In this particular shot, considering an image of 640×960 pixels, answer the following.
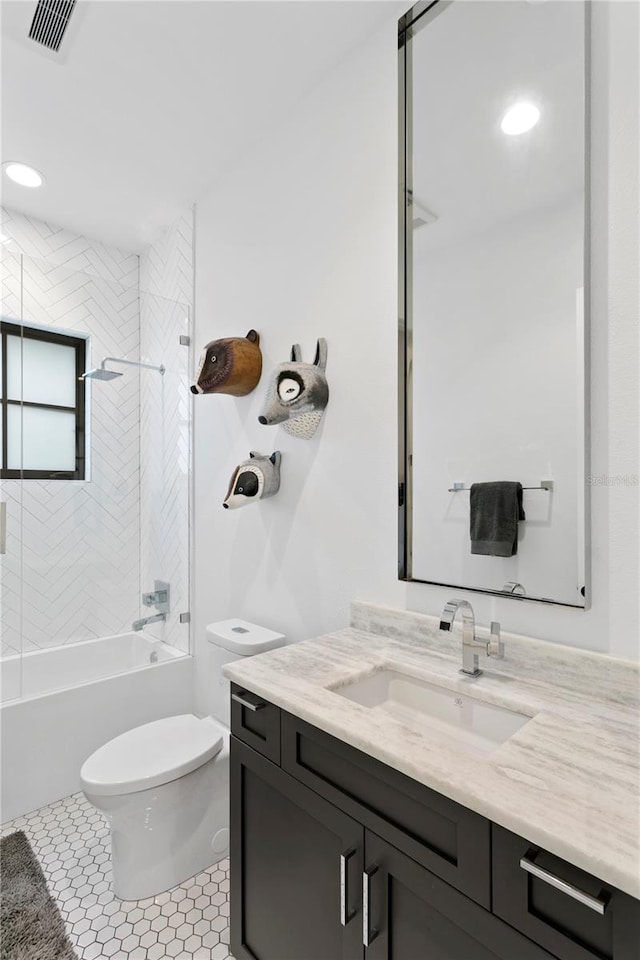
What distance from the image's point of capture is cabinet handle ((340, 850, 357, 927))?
0.94 m

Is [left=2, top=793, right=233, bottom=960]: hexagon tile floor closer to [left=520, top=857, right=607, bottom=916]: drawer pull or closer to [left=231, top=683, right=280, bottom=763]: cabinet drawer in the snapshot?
[left=231, top=683, right=280, bottom=763]: cabinet drawer

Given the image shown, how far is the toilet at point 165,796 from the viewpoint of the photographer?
5.00 ft

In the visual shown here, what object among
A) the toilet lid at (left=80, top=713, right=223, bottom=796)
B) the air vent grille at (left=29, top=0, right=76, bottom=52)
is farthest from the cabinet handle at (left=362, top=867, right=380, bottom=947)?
the air vent grille at (left=29, top=0, right=76, bottom=52)

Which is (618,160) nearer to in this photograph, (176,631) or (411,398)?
(411,398)

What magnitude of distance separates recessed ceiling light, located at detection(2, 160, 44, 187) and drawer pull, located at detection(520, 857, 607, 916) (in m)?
3.05

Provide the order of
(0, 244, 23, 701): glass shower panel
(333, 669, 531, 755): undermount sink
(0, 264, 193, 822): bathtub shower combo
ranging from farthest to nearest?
(0, 244, 23, 701): glass shower panel
(0, 264, 193, 822): bathtub shower combo
(333, 669, 531, 755): undermount sink

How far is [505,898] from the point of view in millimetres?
704

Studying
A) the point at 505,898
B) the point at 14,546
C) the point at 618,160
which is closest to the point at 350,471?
the point at 618,160

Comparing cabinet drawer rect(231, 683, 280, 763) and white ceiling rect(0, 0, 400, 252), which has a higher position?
white ceiling rect(0, 0, 400, 252)

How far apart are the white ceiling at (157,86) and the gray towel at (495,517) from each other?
154 centimetres

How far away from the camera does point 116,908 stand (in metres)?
1.55

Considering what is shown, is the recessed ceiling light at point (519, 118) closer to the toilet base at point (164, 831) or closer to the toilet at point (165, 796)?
the toilet at point (165, 796)

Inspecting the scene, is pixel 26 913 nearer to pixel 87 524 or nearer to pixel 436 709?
pixel 436 709

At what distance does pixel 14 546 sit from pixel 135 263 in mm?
1891
